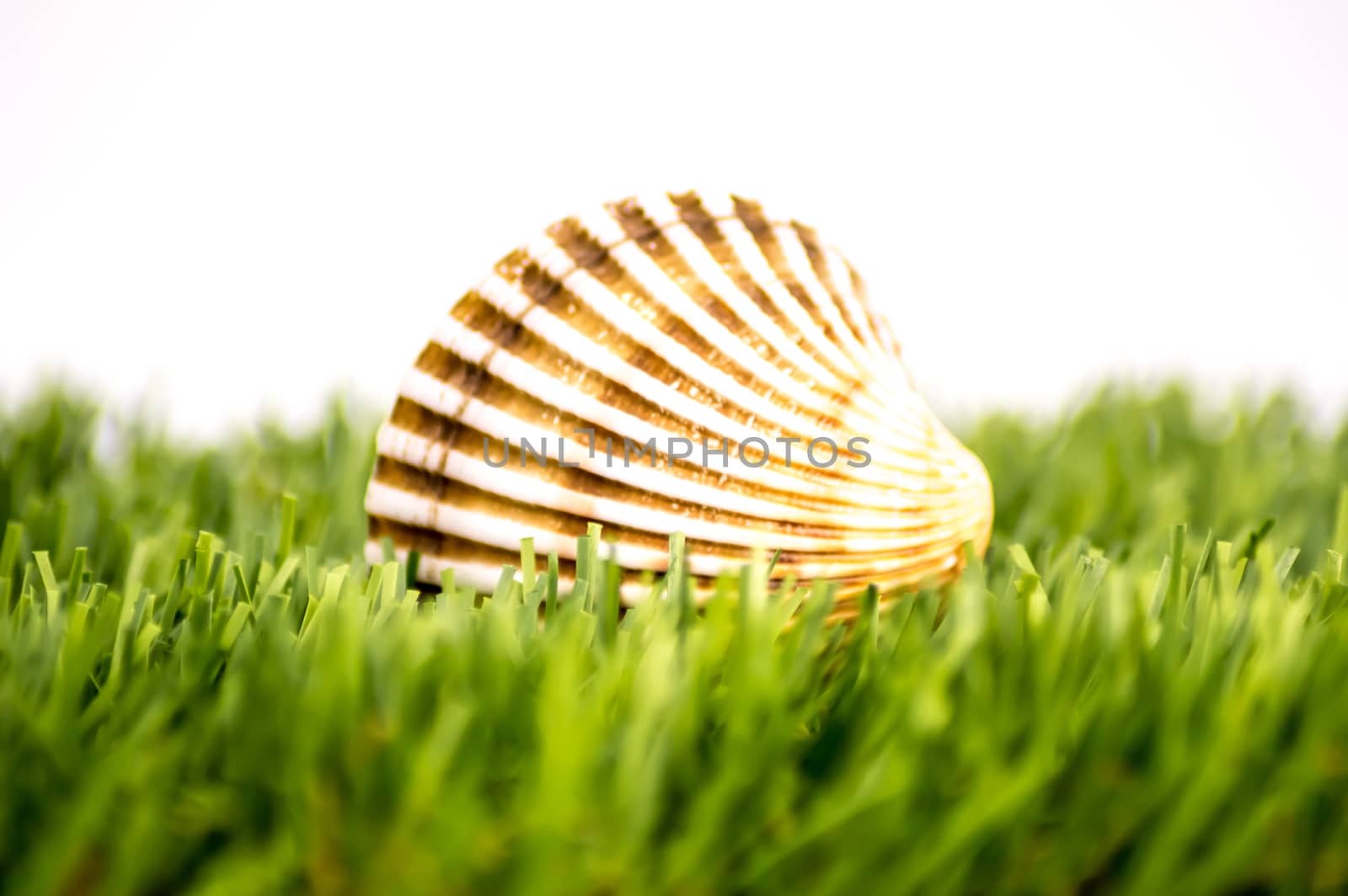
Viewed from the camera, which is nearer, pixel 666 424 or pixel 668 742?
pixel 668 742

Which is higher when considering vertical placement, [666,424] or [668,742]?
[666,424]

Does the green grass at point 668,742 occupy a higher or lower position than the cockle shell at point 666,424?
lower

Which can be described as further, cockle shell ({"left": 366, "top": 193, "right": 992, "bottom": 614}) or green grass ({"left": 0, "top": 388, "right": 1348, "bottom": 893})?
cockle shell ({"left": 366, "top": 193, "right": 992, "bottom": 614})

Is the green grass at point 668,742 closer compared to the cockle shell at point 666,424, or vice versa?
the green grass at point 668,742

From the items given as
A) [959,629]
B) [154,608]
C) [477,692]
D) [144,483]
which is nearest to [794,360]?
[959,629]
